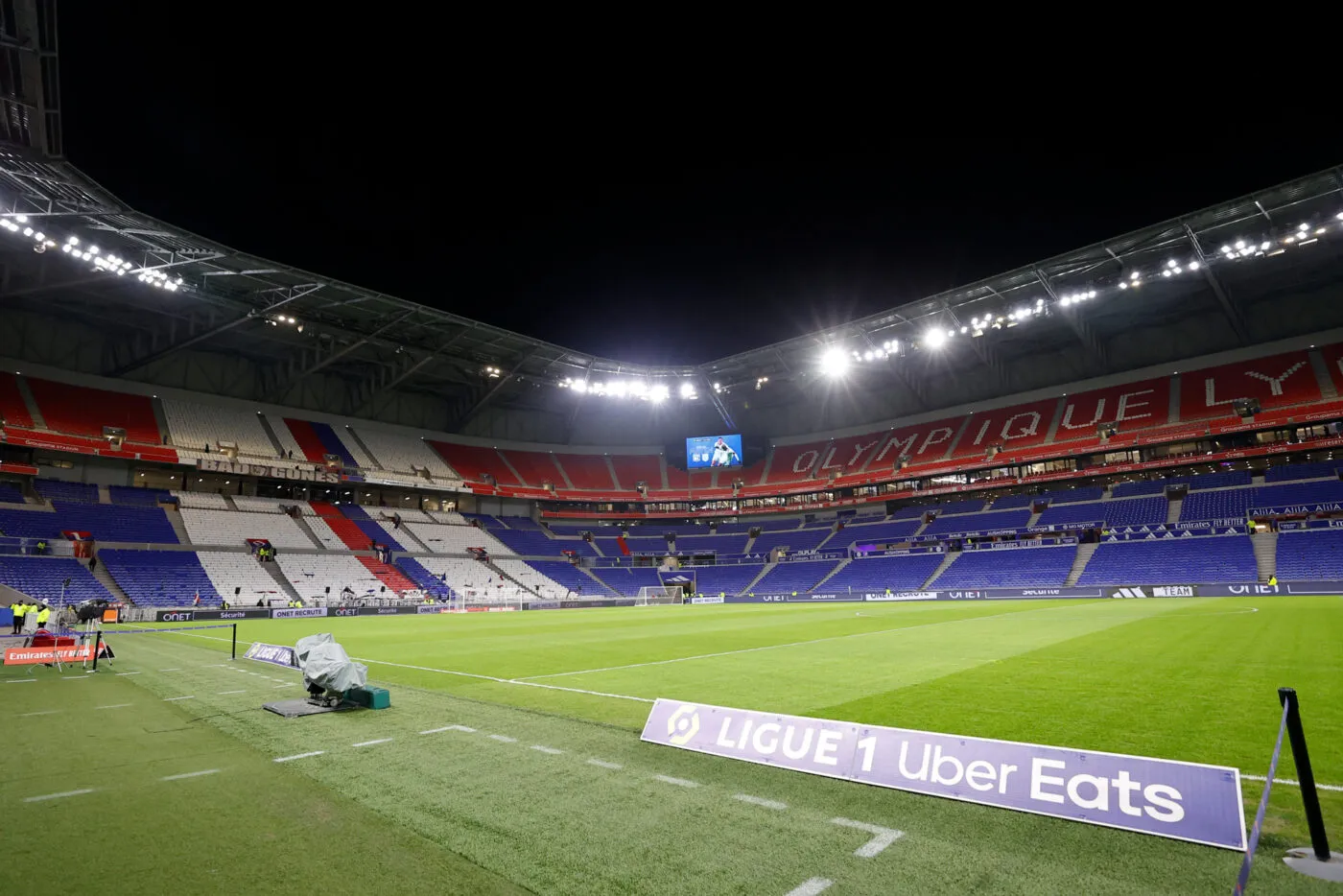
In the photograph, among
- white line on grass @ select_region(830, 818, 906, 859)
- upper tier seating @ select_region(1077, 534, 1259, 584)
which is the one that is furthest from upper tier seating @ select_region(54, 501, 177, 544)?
upper tier seating @ select_region(1077, 534, 1259, 584)

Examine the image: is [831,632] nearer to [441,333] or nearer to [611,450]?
[441,333]

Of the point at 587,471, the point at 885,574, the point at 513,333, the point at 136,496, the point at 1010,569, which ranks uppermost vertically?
the point at 513,333

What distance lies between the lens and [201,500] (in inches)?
1861

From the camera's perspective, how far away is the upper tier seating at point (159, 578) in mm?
35781

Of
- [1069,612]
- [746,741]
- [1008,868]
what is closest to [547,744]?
[746,741]

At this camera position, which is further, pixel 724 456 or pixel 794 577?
pixel 724 456

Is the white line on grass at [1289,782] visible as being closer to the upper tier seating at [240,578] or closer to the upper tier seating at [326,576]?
the upper tier seating at [240,578]

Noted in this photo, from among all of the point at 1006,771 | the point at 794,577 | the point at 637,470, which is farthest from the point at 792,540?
the point at 1006,771

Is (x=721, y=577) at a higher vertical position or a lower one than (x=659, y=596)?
higher

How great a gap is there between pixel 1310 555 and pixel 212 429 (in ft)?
238

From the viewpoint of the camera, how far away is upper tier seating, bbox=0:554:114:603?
3145 centimetres

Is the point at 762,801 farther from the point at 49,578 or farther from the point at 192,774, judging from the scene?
the point at 49,578

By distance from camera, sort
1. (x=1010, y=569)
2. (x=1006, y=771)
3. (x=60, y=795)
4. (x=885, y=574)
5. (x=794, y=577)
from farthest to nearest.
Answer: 1. (x=794, y=577)
2. (x=885, y=574)
3. (x=1010, y=569)
4. (x=60, y=795)
5. (x=1006, y=771)

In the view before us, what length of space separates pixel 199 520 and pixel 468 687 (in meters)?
44.7
